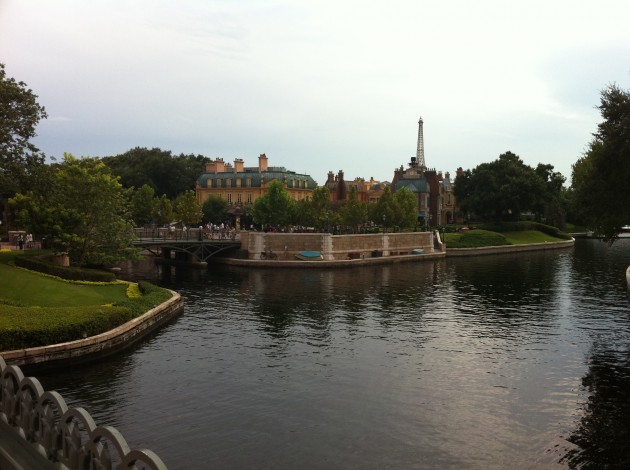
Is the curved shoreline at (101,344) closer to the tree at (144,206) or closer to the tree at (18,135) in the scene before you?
the tree at (18,135)

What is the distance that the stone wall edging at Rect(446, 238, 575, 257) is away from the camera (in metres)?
89.8

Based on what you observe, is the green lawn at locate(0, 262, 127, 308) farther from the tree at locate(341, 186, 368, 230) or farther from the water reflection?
the tree at locate(341, 186, 368, 230)

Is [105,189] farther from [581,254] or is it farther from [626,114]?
[581,254]

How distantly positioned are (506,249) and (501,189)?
719 inches

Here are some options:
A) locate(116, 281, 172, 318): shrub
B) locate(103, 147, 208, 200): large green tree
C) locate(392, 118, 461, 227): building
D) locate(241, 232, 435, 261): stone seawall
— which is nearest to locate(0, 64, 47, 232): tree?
locate(116, 281, 172, 318): shrub

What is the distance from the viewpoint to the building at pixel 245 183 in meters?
119

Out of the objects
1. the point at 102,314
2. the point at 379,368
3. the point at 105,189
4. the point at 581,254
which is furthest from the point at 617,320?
the point at 581,254

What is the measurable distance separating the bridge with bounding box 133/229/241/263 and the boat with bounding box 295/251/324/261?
931 centimetres

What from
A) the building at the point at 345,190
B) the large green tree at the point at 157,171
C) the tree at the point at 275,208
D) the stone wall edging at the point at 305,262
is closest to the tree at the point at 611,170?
the stone wall edging at the point at 305,262

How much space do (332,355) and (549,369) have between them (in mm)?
10810

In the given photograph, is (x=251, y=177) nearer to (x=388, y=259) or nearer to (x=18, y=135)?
(x=388, y=259)

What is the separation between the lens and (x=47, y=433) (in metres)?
9.50

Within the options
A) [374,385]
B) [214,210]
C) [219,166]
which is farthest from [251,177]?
[374,385]

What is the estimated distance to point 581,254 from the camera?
92062 mm
